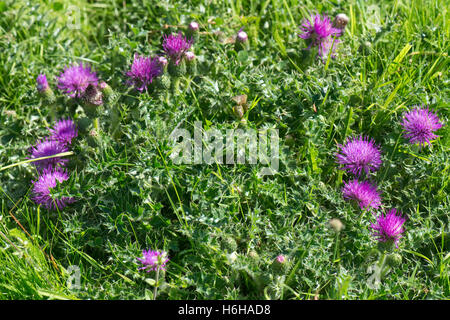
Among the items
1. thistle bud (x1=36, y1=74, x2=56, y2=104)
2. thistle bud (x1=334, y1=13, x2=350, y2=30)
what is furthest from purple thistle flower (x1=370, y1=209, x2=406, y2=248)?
thistle bud (x1=36, y1=74, x2=56, y2=104)

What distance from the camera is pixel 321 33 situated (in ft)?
11.1

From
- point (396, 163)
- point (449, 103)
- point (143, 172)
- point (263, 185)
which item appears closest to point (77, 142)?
point (143, 172)

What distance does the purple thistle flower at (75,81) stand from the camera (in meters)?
3.41

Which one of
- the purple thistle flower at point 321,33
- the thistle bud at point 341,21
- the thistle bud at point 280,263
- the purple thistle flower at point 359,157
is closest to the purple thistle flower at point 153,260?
the thistle bud at point 280,263

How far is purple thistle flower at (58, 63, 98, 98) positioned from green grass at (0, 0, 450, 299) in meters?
0.09

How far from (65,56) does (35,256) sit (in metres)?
1.62

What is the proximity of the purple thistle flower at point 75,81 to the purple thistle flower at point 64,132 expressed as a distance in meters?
0.20

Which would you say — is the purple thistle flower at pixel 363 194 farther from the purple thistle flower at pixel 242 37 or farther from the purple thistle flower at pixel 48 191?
the purple thistle flower at pixel 48 191

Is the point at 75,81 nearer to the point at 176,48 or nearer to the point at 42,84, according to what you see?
the point at 42,84

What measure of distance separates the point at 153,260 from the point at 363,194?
3.65 ft

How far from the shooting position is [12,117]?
349 cm

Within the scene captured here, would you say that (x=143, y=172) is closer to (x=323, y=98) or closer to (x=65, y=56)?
(x=323, y=98)
